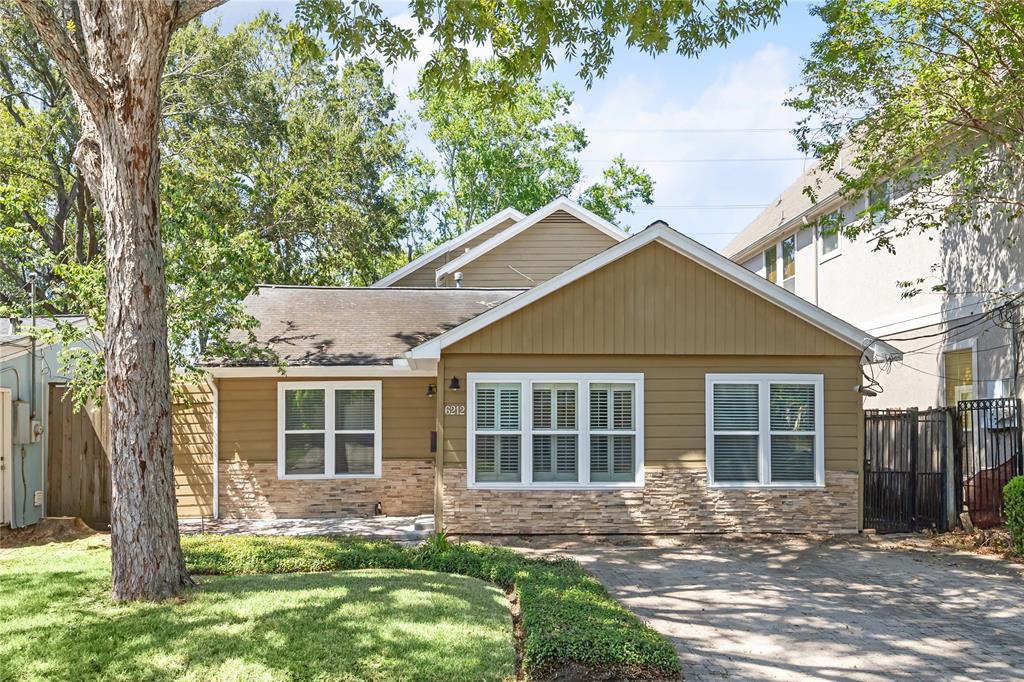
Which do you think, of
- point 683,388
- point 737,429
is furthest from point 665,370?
point 737,429

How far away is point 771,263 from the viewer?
2258cm

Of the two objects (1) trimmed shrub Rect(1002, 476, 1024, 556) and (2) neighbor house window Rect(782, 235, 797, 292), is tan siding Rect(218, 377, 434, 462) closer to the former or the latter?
(1) trimmed shrub Rect(1002, 476, 1024, 556)

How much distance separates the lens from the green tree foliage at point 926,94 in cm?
1095

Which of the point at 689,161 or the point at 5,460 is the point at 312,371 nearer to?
the point at 5,460

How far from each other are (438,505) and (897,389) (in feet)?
36.0

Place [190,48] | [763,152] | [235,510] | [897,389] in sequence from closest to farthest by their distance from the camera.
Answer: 1. [235,510]
2. [897,389]
3. [190,48]
4. [763,152]

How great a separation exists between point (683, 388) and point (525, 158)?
89.4 feet

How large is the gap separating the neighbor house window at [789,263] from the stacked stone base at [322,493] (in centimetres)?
1217

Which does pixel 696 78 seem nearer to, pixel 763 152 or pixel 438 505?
pixel 438 505

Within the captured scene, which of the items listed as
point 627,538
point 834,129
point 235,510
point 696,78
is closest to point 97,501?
point 235,510

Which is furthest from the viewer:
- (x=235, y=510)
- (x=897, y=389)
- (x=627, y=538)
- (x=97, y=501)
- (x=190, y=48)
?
(x=190, y=48)

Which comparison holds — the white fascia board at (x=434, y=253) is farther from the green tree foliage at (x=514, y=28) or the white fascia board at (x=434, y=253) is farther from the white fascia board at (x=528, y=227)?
the green tree foliage at (x=514, y=28)

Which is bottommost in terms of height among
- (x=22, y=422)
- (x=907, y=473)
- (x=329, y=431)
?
(x=907, y=473)

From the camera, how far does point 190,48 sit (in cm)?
2231
